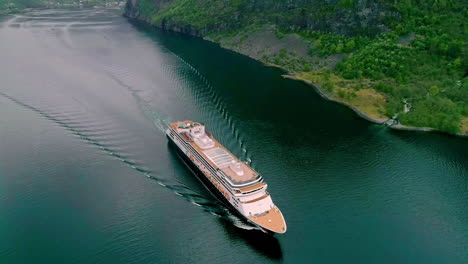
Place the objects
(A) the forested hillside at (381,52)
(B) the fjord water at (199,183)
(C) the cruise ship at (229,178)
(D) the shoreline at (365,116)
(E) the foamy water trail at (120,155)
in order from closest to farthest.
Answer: (B) the fjord water at (199,183) < (C) the cruise ship at (229,178) < (E) the foamy water trail at (120,155) < (D) the shoreline at (365,116) < (A) the forested hillside at (381,52)

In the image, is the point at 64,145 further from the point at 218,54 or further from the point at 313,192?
the point at 218,54

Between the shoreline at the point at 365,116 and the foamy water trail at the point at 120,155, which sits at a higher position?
the shoreline at the point at 365,116

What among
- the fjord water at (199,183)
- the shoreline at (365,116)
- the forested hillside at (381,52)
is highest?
the forested hillside at (381,52)

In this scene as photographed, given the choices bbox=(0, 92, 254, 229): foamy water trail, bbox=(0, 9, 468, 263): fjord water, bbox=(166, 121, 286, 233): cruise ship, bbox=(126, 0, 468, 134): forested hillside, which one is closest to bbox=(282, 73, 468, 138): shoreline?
bbox=(126, 0, 468, 134): forested hillside

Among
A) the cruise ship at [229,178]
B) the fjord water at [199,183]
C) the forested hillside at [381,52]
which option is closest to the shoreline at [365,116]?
the forested hillside at [381,52]

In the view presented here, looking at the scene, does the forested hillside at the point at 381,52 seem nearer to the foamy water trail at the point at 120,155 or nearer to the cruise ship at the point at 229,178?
the cruise ship at the point at 229,178

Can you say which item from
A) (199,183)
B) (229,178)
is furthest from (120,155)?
(229,178)
